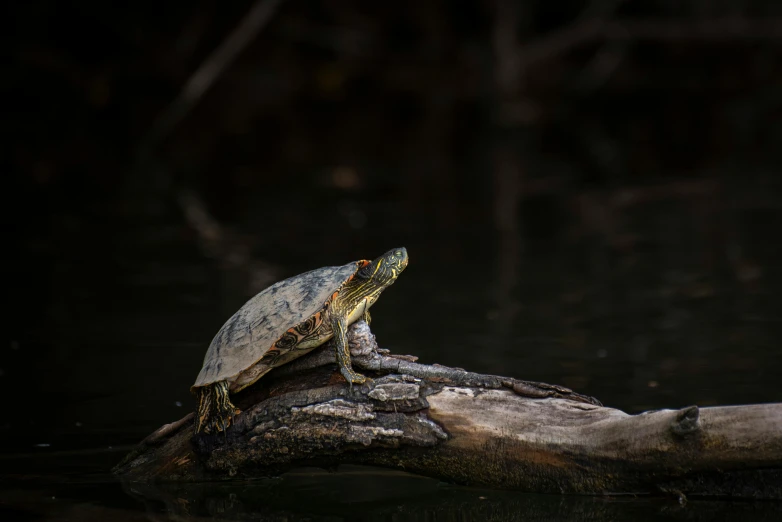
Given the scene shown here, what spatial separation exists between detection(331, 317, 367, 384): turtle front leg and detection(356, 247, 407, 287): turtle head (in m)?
0.20

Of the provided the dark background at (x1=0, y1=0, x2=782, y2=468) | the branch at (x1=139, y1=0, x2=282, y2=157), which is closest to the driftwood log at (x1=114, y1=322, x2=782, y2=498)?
the dark background at (x1=0, y1=0, x2=782, y2=468)

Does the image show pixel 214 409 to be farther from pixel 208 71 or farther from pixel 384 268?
pixel 208 71

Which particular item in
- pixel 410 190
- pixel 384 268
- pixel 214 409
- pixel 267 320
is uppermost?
pixel 410 190

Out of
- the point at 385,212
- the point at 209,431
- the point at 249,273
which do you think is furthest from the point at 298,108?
the point at 209,431

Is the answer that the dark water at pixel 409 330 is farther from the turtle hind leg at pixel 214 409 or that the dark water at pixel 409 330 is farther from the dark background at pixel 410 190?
the turtle hind leg at pixel 214 409

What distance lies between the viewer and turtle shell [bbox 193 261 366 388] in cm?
338

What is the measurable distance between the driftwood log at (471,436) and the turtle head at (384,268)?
21 cm

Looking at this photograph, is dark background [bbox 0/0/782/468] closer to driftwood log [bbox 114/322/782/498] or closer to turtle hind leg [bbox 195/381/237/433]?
turtle hind leg [bbox 195/381/237/433]

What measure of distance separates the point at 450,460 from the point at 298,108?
66.4 feet

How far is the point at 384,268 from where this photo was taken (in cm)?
355

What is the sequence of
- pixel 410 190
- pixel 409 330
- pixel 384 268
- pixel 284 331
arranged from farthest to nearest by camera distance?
pixel 410 190
pixel 409 330
pixel 384 268
pixel 284 331

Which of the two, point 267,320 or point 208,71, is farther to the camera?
point 208,71

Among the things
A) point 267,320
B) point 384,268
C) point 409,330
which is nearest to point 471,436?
point 384,268

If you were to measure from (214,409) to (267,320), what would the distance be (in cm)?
37
